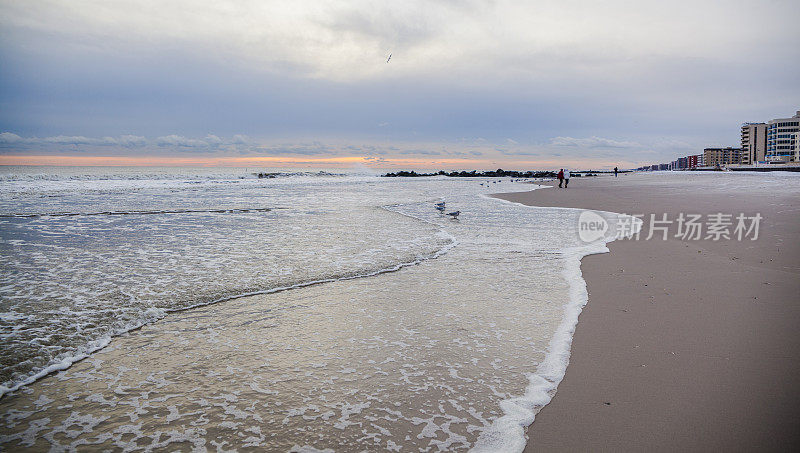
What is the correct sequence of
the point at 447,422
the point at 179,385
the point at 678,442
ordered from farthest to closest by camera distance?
the point at 179,385
the point at 447,422
the point at 678,442

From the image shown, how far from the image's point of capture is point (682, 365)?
133 inches

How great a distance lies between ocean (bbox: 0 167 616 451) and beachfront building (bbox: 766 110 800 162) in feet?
505

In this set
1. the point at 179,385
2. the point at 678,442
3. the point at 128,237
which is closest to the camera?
the point at 678,442

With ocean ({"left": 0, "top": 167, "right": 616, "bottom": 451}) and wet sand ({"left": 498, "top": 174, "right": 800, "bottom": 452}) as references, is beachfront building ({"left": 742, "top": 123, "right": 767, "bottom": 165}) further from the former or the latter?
ocean ({"left": 0, "top": 167, "right": 616, "bottom": 451})

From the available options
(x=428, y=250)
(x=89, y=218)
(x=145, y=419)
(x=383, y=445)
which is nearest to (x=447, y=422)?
(x=383, y=445)

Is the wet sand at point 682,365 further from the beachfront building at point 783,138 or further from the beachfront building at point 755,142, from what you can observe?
the beachfront building at point 755,142

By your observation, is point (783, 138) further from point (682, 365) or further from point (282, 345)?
point (282, 345)

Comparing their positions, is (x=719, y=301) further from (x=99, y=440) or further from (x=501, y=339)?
(x=99, y=440)

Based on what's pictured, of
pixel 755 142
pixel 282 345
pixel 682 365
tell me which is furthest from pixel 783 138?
pixel 282 345

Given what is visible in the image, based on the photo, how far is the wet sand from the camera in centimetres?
254

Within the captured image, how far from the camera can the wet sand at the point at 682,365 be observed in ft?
8.32

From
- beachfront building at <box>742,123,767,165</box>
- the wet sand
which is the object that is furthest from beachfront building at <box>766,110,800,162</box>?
the wet sand

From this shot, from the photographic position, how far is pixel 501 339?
4.05 metres

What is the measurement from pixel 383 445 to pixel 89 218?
1543 centimetres
